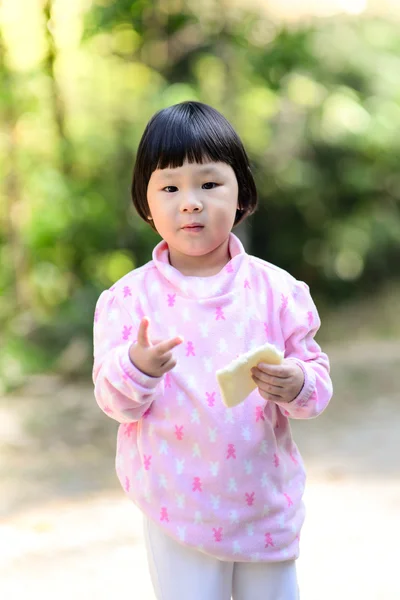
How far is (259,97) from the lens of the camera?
5398mm

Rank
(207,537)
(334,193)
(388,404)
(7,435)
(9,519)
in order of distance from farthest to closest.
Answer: (334,193)
(388,404)
(7,435)
(9,519)
(207,537)

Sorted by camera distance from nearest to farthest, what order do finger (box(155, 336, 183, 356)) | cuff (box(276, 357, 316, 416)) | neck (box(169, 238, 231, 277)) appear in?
finger (box(155, 336, 183, 356))
cuff (box(276, 357, 316, 416))
neck (box(169, 238, 231, 277))

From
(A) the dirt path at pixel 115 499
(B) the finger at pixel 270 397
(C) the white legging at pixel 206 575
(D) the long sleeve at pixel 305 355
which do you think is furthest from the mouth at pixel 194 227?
(A) the dirt path at pixel 115 499

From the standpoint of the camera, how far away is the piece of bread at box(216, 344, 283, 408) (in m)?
1.38

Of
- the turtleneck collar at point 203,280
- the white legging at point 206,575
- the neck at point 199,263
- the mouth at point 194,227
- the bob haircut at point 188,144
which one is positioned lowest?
the white legging at point 206,575

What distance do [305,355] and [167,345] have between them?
316 mm

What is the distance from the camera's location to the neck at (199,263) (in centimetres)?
161

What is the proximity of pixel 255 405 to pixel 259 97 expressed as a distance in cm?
417

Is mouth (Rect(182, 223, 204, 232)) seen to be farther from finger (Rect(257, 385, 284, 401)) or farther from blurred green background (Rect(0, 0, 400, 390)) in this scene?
blurred green background (Rect(0, 0, 400, 390))

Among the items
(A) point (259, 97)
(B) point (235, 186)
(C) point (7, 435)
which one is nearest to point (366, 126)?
(A) point (259, 97)

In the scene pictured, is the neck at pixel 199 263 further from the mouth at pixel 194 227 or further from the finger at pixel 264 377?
the finger at pixel 264 377

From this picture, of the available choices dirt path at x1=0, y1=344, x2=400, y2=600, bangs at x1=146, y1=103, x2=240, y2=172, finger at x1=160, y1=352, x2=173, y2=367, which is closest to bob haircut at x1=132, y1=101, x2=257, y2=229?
bangs at x1=146, y1=103, x2=240, y2=172

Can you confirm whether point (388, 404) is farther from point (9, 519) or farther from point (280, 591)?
point (280, 591)

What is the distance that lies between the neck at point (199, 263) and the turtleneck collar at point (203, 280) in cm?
2
